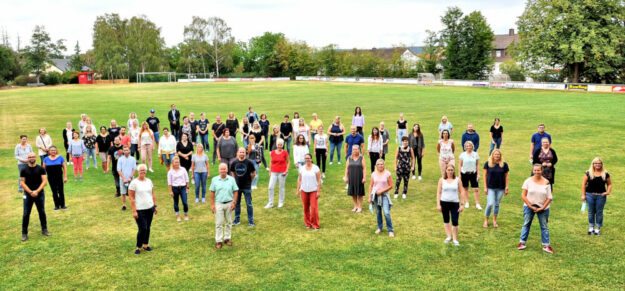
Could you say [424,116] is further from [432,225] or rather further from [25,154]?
[25,154]

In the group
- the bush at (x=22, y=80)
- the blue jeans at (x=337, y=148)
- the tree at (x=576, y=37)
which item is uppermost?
the tree at (x=576, y=37)

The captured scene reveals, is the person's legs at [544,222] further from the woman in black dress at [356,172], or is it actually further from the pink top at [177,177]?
the pink top at [177,177]

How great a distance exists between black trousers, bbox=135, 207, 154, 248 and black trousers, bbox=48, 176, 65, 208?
12.7 feet

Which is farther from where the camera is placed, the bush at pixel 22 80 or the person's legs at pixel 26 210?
the bush at pixel 22 80

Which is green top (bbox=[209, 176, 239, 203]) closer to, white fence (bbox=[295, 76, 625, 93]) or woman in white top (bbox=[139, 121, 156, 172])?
woman in white top (bbox=[139, 121, 156, 172])

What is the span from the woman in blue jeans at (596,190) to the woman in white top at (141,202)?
28.1 feet

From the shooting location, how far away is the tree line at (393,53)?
49.5 meters

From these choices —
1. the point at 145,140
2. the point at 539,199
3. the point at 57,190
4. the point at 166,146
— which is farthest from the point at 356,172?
the point at 145,140

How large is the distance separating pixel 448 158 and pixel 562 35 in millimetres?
49273

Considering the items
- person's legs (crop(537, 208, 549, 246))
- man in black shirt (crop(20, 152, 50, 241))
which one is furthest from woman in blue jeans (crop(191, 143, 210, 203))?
person's legs (crop(537, 208, 549, 246))

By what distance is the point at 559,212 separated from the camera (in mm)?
10367

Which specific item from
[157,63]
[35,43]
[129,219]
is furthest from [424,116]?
[35,43]

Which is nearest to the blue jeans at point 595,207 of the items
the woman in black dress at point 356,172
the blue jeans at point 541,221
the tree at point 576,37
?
the blue jeans at point 541,221

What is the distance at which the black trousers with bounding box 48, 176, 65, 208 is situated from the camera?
1058cm
